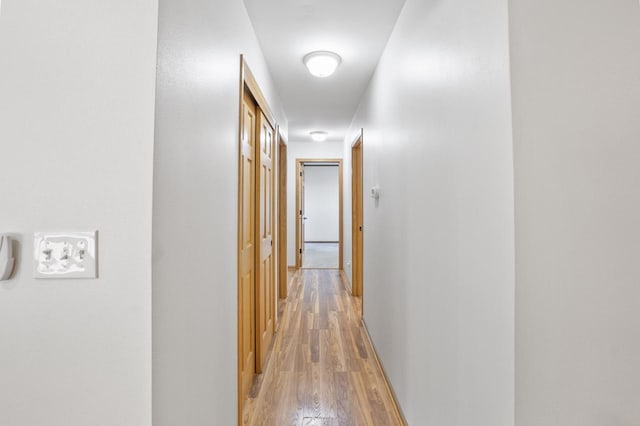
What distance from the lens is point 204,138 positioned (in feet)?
4.12

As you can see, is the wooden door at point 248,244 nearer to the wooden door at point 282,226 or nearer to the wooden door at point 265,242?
the wooden door at point 265,242

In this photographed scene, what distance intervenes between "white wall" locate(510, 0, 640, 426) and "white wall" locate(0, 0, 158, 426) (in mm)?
972

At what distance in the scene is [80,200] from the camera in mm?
853

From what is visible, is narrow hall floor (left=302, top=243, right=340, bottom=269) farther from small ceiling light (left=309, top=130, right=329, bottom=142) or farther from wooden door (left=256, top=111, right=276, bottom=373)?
wooden door (left=256, top=111, right=276, bottom=373)

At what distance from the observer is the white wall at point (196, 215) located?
2.97ft

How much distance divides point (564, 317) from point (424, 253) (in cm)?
79

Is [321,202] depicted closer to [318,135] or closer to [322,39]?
[318,135]

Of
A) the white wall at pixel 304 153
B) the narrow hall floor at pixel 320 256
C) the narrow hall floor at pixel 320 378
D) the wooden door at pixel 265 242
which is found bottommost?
the narrow hall floor at pixel 320 378

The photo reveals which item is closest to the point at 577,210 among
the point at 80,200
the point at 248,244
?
the point at 80,200

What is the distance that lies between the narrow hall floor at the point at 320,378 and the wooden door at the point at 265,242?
0.64 feet

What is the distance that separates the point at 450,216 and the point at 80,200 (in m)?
1.21

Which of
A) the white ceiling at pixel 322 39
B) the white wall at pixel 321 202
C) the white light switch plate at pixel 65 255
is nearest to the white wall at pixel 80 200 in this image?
the white light switch plate at pixel 65 255

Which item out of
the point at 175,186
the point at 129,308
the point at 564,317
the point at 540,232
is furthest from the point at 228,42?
the point at 564,317

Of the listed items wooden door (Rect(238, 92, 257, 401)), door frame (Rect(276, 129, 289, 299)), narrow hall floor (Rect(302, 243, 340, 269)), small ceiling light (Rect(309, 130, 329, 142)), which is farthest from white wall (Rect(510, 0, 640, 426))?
narrow hall floor (Rect(302, 243, 340, 269))
